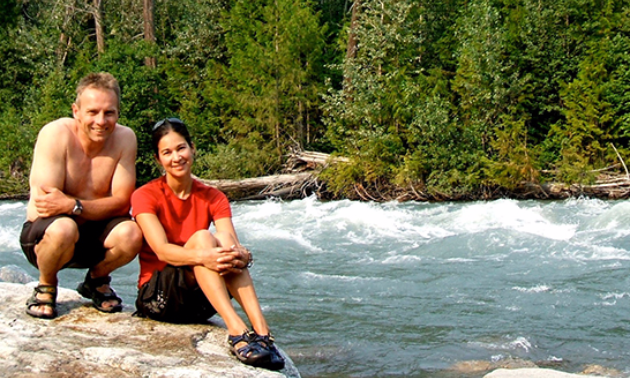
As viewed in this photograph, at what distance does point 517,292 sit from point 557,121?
11.6m

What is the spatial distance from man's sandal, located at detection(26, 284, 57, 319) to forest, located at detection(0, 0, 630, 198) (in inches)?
560

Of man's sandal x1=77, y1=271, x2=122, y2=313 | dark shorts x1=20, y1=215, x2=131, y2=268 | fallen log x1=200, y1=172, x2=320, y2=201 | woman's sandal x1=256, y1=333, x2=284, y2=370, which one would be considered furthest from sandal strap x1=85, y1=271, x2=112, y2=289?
fallen log x1=200, y1=172, x2=320, y2=201

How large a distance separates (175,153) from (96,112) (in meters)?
0.52

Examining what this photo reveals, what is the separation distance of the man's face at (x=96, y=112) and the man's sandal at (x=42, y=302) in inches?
36.4

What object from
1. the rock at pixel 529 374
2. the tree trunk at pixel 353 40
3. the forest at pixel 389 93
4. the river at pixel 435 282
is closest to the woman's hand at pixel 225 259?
the rock at pixel 529 374

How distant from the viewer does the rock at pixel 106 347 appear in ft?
13.3

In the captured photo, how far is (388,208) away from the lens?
16.9m

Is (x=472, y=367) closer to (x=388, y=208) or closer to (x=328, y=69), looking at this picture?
(x=388, y=208)

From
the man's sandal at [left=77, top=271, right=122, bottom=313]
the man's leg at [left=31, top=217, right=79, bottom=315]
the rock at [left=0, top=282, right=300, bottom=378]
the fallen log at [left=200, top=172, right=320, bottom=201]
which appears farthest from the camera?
the fallen log at [left=200, top=172, right=320, bottom=201]

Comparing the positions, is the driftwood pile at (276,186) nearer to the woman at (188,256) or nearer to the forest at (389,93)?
the forest at (389,93)

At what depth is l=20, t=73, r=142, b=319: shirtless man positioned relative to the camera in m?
4.84

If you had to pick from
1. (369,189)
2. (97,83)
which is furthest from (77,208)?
(369,189)

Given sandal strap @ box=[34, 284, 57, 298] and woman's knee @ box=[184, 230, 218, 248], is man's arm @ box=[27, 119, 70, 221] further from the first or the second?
woman's knee @ box=[184, 230, 218, 248]

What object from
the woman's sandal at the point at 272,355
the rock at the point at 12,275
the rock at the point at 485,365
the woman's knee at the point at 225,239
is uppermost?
the woman's knee at the point at 225,239
